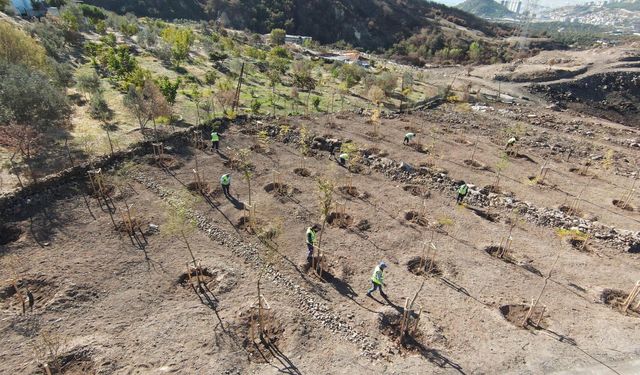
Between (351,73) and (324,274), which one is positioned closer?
(324,274)

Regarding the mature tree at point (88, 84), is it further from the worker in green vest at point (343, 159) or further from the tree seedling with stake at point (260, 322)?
the tree seedling with stake at point (260, 322)

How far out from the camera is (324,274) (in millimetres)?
15703

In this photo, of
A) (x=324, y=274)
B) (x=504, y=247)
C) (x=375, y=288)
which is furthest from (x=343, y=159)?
(x=375, y=288)

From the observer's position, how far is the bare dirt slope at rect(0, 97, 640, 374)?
478 inches

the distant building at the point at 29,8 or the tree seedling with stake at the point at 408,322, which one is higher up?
the distant building at the point at 29,8

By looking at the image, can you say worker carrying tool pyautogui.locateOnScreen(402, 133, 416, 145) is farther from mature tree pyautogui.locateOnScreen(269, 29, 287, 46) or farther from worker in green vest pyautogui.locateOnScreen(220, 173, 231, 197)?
mature tree pyautogui.locateOnScreen(269, 29, 287, 46)

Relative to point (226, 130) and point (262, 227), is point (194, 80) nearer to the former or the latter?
point (226, 130)

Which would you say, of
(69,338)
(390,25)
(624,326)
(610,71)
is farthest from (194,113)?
(390,25)

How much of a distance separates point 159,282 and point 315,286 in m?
6.12

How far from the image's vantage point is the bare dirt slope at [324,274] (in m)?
12.1

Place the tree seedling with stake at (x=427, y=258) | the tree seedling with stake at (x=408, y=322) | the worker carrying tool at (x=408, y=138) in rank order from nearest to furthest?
1. the tree seedling with stake at (x=408, y=322)
2. the tree seedling with stake at (x=427, y=258)
3. the worker carrying tool at (x=408, y=138)

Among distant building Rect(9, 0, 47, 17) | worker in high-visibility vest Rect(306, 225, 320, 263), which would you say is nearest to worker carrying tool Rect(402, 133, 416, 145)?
worker in high-visibility vest Rect(306, 225, 320, 263)

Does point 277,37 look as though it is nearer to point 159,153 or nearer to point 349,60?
point 349,60

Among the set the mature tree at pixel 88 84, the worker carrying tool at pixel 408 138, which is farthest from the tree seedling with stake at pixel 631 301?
the mature tree at pixel 88 84
